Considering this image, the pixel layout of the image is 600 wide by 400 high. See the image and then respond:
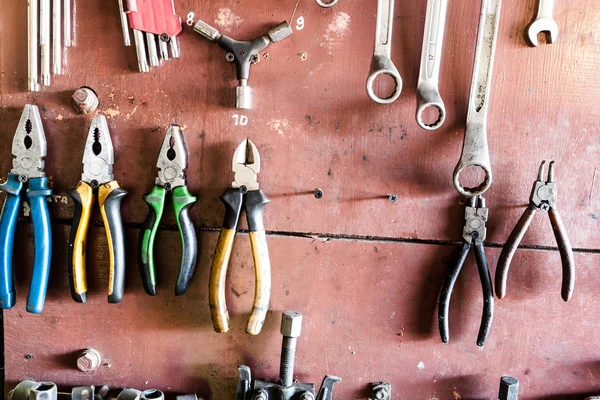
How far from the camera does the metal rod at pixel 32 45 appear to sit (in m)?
1.01

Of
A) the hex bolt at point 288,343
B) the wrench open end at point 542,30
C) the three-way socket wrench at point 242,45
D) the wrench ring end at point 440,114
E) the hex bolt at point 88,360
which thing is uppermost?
the wrench open end at point 542,30

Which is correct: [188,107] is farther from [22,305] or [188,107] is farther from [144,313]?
[22,305]

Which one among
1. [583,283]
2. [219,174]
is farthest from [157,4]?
[583,283]

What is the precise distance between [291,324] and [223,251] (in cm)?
20

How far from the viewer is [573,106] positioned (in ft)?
3.18

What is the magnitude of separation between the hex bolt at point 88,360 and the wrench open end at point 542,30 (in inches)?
45.7

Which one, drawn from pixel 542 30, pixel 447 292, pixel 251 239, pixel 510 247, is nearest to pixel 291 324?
pixel 251 239

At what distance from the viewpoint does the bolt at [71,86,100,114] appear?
1006mm

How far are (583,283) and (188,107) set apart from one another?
922mm

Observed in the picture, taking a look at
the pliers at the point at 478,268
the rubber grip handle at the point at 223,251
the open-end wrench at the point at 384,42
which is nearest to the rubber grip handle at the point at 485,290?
the pliers at the point at 478,268

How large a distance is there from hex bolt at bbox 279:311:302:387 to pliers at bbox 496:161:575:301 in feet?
1.35

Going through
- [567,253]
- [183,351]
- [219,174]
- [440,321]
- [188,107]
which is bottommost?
[183,351]

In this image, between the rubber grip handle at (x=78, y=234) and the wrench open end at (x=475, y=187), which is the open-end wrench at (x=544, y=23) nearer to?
the wrench open end at (x=475, y=187)

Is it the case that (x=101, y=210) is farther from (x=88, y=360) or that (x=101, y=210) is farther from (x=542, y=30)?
(x=542, y=30)
